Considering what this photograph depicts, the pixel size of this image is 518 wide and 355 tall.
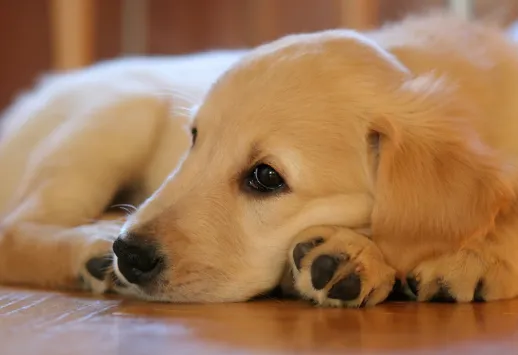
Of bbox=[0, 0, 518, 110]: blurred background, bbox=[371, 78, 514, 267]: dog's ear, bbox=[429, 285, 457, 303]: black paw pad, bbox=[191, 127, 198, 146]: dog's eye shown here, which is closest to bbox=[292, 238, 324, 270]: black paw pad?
bbox=[371, 78, 514, 267]: dog's ear

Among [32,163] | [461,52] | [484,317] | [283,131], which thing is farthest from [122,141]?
[484,317]

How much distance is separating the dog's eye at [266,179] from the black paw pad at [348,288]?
0.25m

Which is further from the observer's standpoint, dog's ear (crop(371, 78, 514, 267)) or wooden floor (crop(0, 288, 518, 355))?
dog's ear (crop(371, 78, 514, 267))

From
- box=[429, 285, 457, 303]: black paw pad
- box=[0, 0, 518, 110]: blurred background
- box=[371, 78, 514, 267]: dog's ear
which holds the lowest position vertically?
box=[429, 285, 457, 303]: black paw pad

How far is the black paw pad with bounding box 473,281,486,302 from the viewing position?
1.59 metres

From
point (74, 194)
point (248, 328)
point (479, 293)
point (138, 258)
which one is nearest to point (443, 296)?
point (479, 293)

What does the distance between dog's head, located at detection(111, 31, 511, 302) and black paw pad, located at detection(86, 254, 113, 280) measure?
0.18 meters

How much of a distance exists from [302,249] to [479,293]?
0.36 meters

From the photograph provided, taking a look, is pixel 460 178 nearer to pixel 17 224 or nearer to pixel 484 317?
pixel 484 317

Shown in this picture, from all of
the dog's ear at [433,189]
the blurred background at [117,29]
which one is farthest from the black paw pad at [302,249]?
the blurred background at [117,29]

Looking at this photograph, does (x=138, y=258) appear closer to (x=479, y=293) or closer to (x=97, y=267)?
(x=97, y=267)

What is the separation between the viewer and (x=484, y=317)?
1415mm

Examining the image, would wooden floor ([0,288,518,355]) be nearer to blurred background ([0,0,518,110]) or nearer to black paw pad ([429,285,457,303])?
black paw pad ([429,285,457,303])

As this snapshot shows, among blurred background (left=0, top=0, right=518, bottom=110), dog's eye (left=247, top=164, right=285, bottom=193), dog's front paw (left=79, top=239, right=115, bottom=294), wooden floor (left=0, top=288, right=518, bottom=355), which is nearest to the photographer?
wooden floor (left=0, top=288, right=518, bottom=355)
